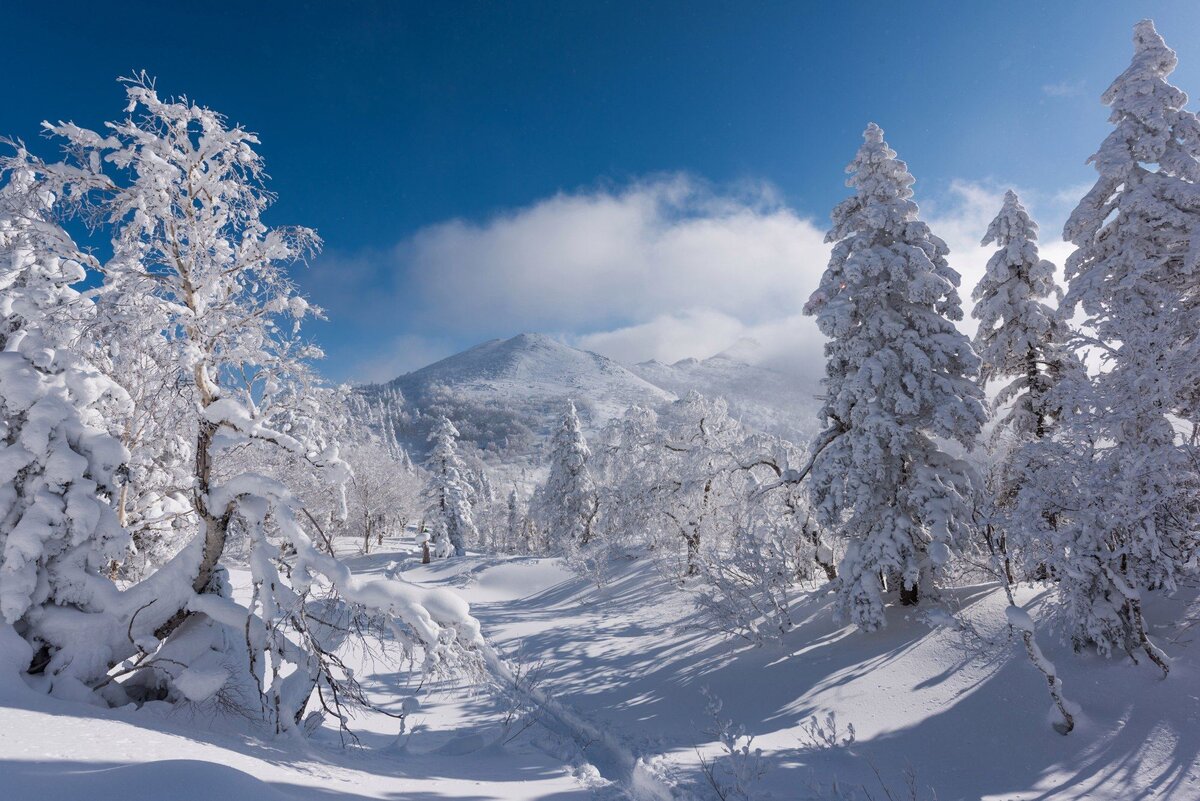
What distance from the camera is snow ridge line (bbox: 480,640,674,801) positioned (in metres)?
7.89

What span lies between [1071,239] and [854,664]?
12.7 m

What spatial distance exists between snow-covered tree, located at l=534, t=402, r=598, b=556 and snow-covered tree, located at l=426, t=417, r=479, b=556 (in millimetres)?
8265

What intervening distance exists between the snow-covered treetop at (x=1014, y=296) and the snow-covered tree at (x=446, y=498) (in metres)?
35.7

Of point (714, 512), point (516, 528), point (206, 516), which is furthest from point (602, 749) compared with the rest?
point (516, 528)

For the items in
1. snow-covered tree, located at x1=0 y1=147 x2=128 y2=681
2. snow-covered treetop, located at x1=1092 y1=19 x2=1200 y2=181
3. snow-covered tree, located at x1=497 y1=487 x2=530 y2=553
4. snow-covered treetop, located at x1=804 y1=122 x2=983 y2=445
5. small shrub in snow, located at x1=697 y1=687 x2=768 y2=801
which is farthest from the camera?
snow-covered tree, located at x1=497 y1=487 x2=530 y2=553

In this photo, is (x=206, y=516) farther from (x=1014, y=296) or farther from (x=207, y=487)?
(x=1014, y=296)

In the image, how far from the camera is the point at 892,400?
1273 centimetres

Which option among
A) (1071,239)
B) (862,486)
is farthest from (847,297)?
(1071,239)

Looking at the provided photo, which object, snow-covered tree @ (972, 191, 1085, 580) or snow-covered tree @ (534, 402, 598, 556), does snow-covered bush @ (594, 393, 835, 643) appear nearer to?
snow-covered tree @ (972, 191, 1085, 580)

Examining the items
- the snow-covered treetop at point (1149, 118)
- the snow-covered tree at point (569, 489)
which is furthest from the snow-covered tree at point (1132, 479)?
the snow-covered tree at point (569, 489)

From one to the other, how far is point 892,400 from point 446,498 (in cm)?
3707

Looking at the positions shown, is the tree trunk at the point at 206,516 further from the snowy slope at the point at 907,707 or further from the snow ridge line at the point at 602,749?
the snowy slope at the point at 907,707

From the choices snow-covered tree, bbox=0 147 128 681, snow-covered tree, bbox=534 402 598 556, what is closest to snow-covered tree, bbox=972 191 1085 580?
snow-covered tree, bbox=0 147 128 681

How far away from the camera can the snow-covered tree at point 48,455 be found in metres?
6.47
